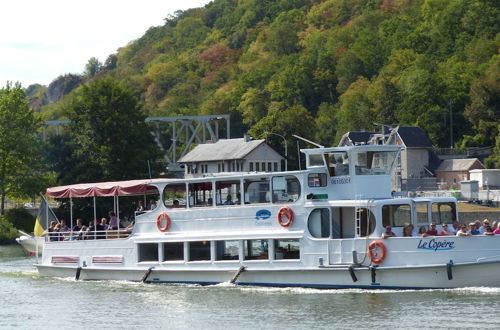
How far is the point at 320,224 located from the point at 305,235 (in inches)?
24.6

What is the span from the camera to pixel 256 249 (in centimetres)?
3709

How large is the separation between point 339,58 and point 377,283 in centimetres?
14342

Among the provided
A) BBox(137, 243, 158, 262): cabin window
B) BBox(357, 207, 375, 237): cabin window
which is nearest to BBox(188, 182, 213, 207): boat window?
BBox(137, 243, 158, 262): cabin window

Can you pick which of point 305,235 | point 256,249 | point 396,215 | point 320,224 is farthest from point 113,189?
point 396,215

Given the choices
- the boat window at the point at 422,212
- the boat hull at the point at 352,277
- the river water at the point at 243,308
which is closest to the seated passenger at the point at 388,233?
the boat hull at the point at 352,277

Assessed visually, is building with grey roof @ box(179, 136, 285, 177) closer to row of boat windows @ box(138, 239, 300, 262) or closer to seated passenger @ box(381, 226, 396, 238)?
row of boat windows @ box(138, 239, 300, 262)

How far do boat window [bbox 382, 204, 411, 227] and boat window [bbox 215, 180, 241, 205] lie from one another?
5512 millimetres

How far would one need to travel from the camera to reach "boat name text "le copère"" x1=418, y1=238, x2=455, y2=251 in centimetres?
3316

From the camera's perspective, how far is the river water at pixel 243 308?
30.3m

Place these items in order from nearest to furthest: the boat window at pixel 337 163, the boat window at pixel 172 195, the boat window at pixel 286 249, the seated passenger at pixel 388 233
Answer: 1. the seated passenger at pixel 388 233
2. the boat window at pixel 337 163
3. the boat window at pixel 286 249
4. the boat window at pixel 172 195

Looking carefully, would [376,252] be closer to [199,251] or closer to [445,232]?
[445,232]

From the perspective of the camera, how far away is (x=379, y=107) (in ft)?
448

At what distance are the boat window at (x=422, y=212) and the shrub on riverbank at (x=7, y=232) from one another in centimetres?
4296

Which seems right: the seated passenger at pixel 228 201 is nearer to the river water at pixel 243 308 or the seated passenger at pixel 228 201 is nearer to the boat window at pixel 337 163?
the river water at pixel 243 308
